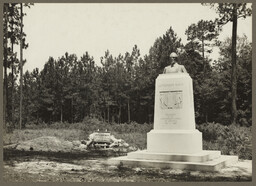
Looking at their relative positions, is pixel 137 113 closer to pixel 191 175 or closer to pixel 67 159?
pixel 67 159

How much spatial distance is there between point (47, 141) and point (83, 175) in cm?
698

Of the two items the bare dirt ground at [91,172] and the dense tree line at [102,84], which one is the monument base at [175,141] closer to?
the bare dirt ground at [91,172]

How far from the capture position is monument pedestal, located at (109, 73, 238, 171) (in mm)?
11859

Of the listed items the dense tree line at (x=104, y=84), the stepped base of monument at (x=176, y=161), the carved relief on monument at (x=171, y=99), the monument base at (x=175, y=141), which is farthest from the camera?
the dense tree line at (x=104, y=84)

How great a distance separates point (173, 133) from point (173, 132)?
90 millimetres

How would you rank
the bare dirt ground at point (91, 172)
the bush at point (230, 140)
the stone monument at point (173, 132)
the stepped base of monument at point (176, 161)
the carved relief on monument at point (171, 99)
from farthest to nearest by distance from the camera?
the bush at point (230, 140), the carved relief on monument at point (171, 99), the stone monument at point (173, 132), the stepped base of monument at point (176, 161), the bare dirt ground at point (91, 172)

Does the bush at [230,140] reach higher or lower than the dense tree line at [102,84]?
lower

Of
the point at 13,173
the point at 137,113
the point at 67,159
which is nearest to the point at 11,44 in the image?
the point at 67,159

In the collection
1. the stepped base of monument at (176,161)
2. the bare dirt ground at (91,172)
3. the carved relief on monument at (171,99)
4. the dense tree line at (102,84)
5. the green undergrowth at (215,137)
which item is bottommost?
the bare dirt ground at (91,172)

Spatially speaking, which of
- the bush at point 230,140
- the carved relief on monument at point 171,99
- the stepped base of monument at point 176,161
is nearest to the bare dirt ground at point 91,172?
the stepped base of monument at point 176,161

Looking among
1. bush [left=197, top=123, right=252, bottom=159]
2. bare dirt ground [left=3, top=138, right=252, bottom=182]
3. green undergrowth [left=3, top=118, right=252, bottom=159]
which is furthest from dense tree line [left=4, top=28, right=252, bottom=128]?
bare dirt ground [left=3, top=138, right=252, bottom=182]

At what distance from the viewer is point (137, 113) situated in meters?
Result: 38.0

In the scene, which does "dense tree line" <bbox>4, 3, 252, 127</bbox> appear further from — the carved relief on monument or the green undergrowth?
the carved relief on monument

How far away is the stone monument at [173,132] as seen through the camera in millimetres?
11859
